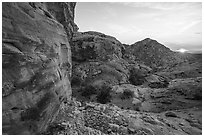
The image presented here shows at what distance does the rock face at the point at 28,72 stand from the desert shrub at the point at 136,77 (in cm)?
1963

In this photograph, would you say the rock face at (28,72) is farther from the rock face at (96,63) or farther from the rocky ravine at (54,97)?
the rock face at (96,63)

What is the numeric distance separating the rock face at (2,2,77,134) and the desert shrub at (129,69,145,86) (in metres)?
19.6

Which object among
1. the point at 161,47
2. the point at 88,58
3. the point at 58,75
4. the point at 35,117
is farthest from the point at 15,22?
the point at 161,47

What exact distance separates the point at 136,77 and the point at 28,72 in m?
23.7

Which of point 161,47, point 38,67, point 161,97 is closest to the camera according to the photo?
point 38,67

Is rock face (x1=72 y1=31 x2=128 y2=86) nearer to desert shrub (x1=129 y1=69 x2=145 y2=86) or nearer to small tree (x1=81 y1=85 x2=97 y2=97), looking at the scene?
desert shrub (x1=129 y1=69 x2=145 y2=86)

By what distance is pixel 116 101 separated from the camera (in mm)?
19281

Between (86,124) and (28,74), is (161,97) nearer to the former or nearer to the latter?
(86,124)

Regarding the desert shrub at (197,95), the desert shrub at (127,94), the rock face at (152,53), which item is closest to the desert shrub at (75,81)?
the desert shrub at (127,94)

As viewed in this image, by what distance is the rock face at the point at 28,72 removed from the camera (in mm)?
8078

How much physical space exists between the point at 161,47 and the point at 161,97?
42.6 metres

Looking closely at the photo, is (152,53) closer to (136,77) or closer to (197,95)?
(136,77)

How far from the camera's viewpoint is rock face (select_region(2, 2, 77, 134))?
8078 mm

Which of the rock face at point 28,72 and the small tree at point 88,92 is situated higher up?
the rock face at point 28,72
